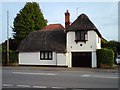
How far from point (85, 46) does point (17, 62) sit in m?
11.0

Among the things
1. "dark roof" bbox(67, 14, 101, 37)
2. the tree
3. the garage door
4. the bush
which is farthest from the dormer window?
the tree

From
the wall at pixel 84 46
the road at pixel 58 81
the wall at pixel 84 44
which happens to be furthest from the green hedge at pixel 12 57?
the road at pixel 58 81

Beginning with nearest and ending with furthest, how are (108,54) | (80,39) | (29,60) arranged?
(108,54), (80,39), (29,60)

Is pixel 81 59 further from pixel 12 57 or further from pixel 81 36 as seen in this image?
pixel 12 57

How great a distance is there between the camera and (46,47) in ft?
129

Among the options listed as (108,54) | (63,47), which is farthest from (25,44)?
(108,54)

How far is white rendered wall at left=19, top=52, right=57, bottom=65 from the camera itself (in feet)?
127

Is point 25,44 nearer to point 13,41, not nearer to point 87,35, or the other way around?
point 87,35

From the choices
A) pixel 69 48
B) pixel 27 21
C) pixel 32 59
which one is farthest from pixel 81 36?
pixel 27 21

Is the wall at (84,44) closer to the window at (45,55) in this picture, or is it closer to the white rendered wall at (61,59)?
the white rendered wall at (61,59)

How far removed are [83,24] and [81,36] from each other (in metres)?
1.70

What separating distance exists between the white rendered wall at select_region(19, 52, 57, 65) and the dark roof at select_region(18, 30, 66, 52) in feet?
1.94

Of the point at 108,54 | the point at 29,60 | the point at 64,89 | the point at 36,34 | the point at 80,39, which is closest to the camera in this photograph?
the point at 64,89

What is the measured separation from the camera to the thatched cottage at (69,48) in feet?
122
